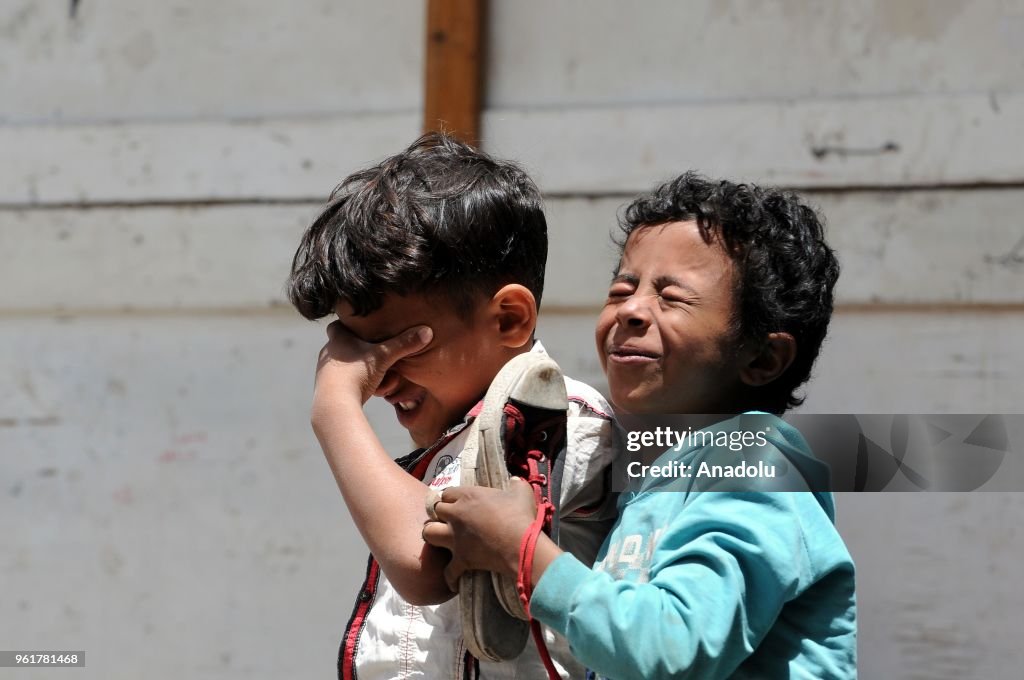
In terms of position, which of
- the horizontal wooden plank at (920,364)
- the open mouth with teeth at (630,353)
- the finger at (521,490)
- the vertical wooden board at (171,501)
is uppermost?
the open mouth with teeth at (630,353)

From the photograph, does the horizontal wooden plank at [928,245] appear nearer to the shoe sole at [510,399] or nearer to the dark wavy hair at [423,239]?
the dark wavy hair at [423,239]

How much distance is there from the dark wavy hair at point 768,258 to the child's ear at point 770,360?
0.5 inches

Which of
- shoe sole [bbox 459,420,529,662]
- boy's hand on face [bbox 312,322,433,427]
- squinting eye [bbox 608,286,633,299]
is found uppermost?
squinting eye [bbox 608,286,633,299]

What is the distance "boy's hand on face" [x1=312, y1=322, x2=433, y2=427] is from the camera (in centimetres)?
153

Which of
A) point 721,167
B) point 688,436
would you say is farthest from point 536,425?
point 721,167

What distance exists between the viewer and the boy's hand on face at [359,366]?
5.02 feet

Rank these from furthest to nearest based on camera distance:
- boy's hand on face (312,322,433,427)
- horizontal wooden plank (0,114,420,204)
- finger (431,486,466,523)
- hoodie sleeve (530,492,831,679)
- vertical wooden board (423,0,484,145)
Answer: horizontal wooden plank (0,114,420,204)
vertical wooden board (423,0,484,145)
boy's hand on face (312,322,433,427)
finger (431,486,466,523)
hoodie sleeve (530,492,831,679)

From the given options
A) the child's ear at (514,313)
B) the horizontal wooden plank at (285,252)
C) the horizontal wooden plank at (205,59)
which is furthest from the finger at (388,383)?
the horizontal wooden plank at (205,59)

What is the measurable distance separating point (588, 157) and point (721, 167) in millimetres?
347

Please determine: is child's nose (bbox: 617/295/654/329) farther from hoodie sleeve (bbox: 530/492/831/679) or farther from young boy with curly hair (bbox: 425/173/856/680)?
hoodie sleeve (bbox: 530/492/831/679)

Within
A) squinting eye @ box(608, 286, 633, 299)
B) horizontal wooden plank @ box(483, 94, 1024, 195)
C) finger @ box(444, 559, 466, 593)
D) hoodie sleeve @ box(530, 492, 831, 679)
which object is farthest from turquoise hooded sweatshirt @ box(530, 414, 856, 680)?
horizontal wooden plank @ box(483, 94, 1024, 195)

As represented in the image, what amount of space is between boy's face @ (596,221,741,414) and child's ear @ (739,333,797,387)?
0.02m

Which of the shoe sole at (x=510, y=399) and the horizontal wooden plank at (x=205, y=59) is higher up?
the horizontal wooden plank at (x=205, y=59)

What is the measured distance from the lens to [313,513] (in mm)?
3334
